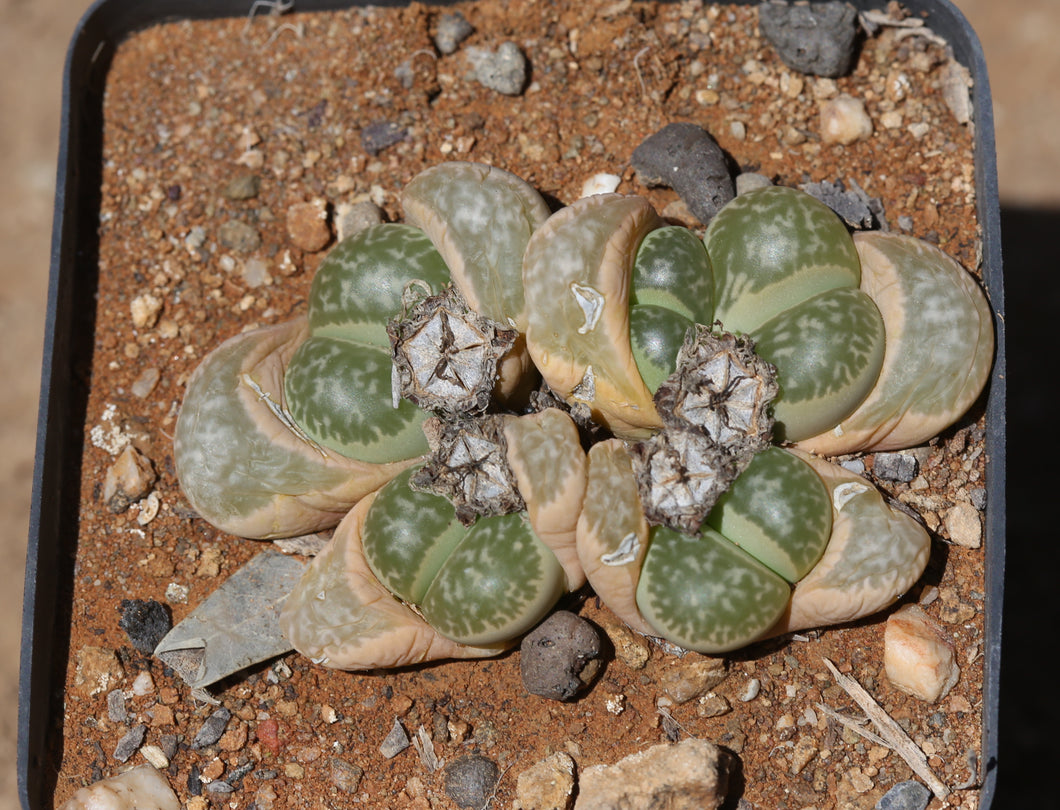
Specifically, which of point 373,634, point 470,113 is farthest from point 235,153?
point 373,634

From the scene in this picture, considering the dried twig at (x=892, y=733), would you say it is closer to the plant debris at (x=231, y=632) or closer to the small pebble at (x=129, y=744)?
the plant debris at (x=231, y=632)

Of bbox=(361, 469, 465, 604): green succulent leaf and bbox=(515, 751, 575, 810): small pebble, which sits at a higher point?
bbox=(361, 469, 465, 604): green succulent leaf

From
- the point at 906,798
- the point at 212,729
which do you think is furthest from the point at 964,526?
the point at 212,729

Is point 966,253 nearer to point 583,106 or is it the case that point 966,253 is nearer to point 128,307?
point 583,106

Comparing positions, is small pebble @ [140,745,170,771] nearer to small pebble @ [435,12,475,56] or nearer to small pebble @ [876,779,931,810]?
small pebble @ [876,779,931,810]

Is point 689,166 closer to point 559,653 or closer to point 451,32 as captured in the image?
point 451,32

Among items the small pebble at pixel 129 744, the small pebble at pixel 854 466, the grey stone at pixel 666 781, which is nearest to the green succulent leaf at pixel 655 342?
the small pebble at pixel 854 466

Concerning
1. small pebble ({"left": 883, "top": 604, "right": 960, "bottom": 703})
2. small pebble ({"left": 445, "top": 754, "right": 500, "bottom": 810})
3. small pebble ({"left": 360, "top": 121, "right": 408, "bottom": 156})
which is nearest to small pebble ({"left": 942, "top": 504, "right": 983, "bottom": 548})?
small pebble ({"left": 883, "top": 604, "right": 960, "bottom": 703})
